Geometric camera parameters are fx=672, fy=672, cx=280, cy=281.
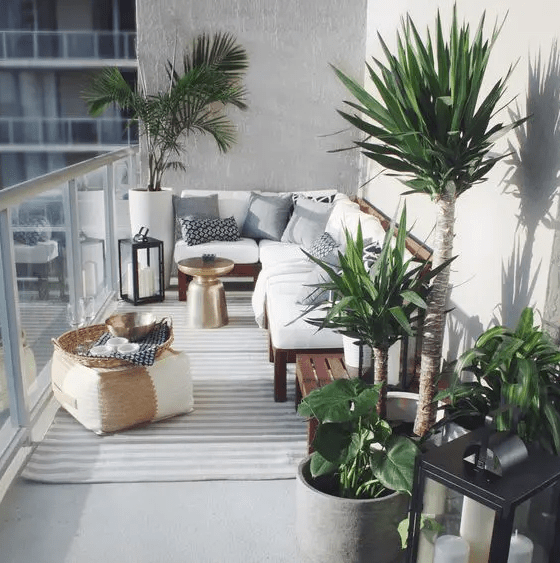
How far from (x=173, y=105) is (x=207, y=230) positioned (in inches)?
43.1

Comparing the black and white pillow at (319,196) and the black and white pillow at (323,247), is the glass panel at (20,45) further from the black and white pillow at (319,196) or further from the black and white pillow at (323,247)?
the black and white pillow at (323,247)

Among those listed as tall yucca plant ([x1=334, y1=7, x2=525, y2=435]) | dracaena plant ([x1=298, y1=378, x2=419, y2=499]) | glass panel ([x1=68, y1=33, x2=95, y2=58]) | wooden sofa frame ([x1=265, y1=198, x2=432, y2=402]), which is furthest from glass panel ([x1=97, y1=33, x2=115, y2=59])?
dracaena plant ([x1=298, y1=378, x2=419, y2=499])

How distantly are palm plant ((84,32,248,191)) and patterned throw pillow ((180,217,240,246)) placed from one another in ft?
1.62

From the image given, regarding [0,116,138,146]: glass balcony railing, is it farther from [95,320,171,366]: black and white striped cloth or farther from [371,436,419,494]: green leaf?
[371,436,419,494]: green leaf

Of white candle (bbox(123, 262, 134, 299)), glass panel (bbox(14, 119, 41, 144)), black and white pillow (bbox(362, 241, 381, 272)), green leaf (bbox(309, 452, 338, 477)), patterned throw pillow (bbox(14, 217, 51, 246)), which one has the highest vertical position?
glass panel (bbox(14, 119, 41, 144))

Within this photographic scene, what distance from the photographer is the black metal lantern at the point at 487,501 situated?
5.25 ft

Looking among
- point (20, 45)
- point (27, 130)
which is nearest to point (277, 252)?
point (27, 130)

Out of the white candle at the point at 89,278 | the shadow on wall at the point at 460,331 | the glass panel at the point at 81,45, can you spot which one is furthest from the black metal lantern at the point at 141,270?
the glass panel at the point at 81,45

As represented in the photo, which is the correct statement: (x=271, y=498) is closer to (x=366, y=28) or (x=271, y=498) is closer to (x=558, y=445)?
(x=558, y=445)

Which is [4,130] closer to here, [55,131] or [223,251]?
[55,131]

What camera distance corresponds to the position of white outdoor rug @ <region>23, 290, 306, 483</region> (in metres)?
2.82

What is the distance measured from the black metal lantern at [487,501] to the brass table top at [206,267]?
2994mm

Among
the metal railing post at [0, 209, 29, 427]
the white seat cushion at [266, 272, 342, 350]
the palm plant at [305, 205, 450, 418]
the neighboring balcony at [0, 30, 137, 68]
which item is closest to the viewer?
the palm plant at [305, 205, 450, 418]

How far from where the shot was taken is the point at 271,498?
8.70 feet
